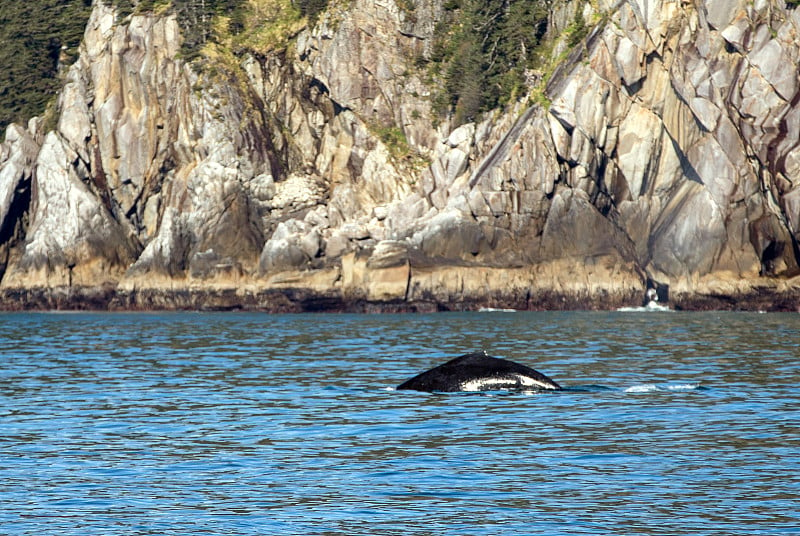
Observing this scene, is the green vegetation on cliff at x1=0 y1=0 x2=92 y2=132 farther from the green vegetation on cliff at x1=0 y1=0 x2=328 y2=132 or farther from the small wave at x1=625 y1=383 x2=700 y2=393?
the small wave at x1=625 y1=383 x2=700 y2=393

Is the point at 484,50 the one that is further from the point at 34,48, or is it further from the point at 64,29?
the point at 34,48

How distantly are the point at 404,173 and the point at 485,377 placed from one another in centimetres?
6709

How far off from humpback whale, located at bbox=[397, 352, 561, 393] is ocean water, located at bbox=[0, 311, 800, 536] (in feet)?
1.45

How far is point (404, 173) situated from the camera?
8981 centimetres

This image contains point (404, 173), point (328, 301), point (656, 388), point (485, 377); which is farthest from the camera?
point (404, 173)

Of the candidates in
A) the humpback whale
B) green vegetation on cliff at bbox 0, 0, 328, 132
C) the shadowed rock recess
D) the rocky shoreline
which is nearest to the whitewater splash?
the rocky shoreline

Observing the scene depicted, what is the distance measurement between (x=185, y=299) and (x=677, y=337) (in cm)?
5113

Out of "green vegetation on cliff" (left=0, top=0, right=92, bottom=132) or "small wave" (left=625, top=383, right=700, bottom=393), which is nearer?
"small wave" (left=625, top=383, right=700, bottom=393)

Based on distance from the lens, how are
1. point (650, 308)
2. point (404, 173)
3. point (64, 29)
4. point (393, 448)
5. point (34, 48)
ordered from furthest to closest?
point (64, 29) < point (34, 48) < point (404, 173) < point (650, 308) < point (393, 448)

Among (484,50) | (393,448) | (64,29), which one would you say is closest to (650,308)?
(484,50)

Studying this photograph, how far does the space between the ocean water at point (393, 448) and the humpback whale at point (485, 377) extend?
0.44m

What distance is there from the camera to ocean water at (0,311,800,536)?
12.2 meters

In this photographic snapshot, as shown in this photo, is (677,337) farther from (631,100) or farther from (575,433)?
(631,100)

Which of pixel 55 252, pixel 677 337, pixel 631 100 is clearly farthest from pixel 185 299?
pixel 677 337
